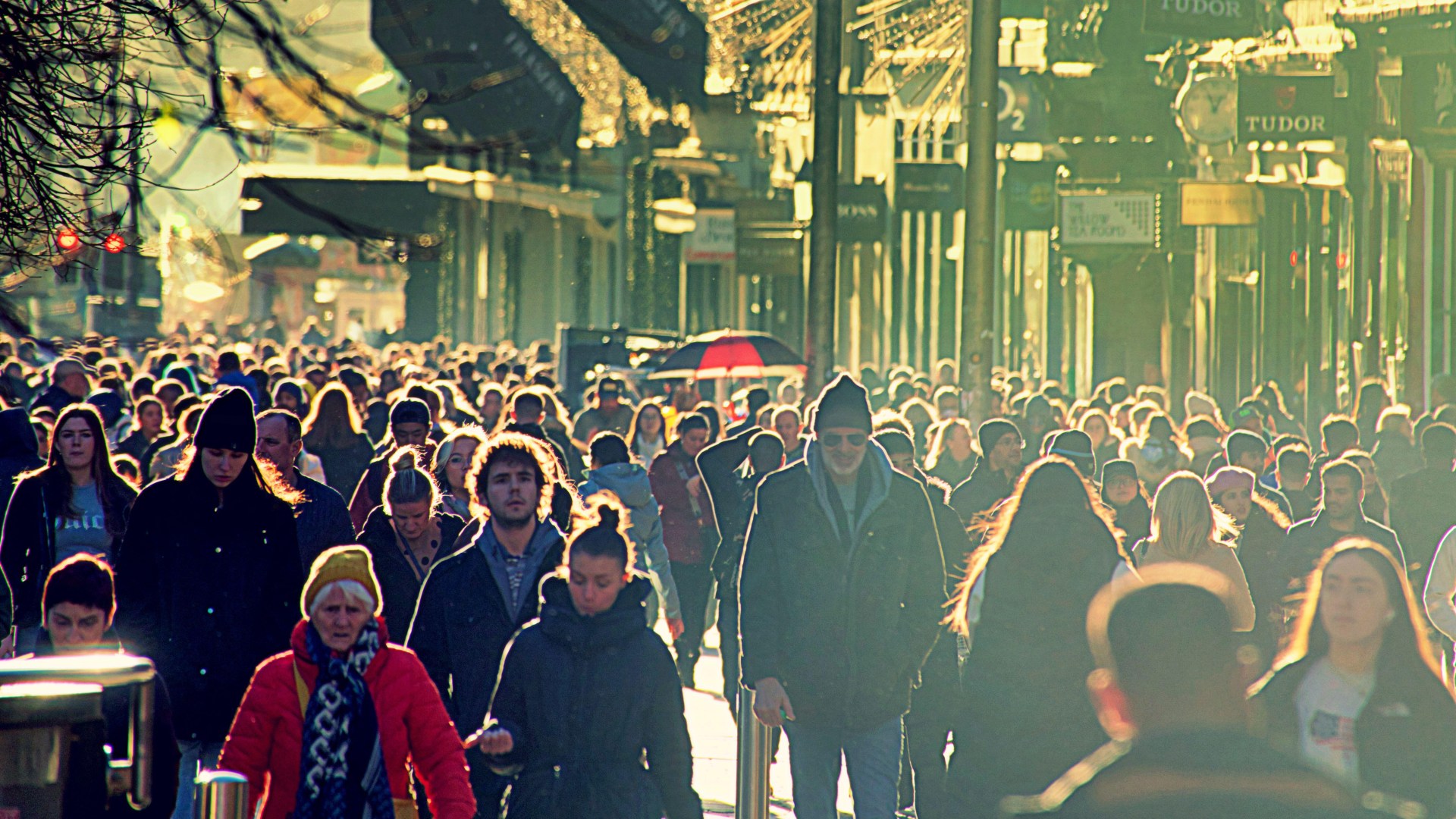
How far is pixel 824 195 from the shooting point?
1931 centimetres

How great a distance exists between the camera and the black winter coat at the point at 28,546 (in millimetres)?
8656

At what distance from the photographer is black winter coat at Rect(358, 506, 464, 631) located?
7.93 m

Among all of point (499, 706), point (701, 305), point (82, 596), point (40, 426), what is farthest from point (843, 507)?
point (701, 305)

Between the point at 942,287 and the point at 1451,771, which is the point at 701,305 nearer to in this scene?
the point at 942,287

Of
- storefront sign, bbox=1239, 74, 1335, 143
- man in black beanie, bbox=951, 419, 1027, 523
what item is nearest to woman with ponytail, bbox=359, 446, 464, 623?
man in black beanie, bbox=951, 419, 1027, 523

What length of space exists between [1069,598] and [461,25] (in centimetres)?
2946

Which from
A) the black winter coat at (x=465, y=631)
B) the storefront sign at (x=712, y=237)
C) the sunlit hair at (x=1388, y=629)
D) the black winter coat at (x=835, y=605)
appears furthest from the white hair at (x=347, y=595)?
the storefront sign at (x=712, y=237)

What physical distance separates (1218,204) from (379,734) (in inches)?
754

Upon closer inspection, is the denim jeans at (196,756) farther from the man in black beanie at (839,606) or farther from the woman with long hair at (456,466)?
the woman with long hair at (456,466)

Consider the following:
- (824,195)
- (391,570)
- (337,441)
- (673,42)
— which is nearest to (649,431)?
(824,195)

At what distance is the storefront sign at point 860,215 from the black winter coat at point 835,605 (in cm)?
1662

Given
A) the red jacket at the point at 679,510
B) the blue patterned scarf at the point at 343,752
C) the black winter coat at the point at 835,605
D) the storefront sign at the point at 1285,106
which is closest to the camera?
the blue patterned scarf at the point at 343,752

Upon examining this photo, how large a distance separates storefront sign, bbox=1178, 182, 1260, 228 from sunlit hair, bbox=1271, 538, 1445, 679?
18.1m

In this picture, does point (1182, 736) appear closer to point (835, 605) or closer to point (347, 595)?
point (347, 595)
